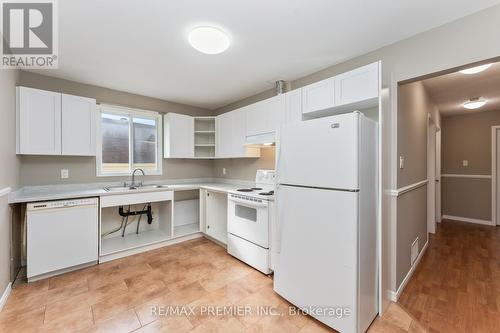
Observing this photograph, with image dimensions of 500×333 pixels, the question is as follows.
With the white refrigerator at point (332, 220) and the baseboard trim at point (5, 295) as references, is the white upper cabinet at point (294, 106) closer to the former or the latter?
the white refrigerator at point (332, 220)

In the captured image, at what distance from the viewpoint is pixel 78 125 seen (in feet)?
9.26

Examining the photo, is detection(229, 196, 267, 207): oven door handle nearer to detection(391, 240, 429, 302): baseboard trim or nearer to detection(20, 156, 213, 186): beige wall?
detection(391, 240, 429, 302): baseboard trim

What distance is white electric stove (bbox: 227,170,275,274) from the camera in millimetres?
2479

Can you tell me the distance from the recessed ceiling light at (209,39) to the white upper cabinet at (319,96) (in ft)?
3.25

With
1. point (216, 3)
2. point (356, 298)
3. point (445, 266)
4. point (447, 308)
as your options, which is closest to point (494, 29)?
point (216, 3)

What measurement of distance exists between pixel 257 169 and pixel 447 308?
2.65 m

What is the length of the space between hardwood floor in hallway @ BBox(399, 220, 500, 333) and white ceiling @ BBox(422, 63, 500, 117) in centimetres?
240

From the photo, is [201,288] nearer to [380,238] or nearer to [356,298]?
[356,298]

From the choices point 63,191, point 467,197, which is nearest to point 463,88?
point 467,197

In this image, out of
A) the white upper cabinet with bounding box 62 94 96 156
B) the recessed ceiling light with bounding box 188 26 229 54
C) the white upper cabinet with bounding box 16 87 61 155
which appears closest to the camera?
the recessed ceiling light with bounding box 188 26 229 54

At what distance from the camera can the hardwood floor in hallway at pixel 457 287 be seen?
5.91 ft

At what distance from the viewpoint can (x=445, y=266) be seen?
275 cm

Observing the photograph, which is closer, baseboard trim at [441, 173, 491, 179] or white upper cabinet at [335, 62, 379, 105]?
white upper cabinet at [335, 62, 379, 105]

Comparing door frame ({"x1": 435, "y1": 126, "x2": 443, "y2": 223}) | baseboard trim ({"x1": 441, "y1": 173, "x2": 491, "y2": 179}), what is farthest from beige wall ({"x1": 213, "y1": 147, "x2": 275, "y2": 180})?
baseboard trim ({"x1": 441, "y1": 173, "x2": 491, "y2": 179})
